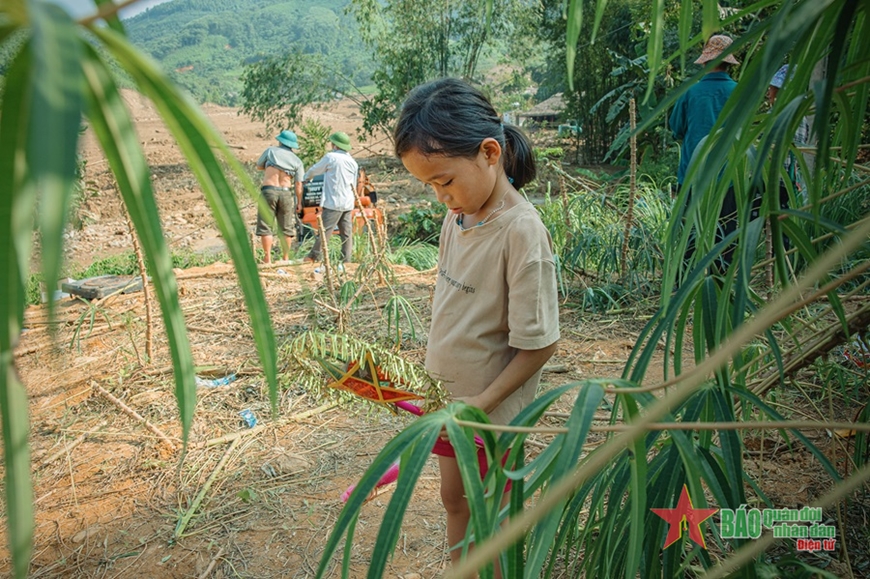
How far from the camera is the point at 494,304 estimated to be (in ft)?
3.91

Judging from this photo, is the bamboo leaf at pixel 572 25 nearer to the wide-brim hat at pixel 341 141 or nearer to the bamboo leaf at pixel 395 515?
the bamboo leaf at pixel 395 515

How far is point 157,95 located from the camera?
0.32 meters

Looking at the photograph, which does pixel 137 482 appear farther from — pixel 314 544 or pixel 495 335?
pixel 495 335

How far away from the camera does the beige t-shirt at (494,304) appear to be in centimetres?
112

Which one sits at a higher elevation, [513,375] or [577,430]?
[577,430]

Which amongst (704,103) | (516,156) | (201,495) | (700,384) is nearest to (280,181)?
(704,103)

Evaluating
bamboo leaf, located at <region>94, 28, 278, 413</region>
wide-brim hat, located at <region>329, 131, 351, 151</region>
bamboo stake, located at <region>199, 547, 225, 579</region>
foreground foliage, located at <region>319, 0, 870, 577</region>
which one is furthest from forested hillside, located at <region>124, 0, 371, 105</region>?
bamboo leaf, located at <region>94, 28, 278, 413</region>

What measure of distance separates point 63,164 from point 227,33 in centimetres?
5281

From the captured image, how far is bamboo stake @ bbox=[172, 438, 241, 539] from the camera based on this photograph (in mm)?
1926

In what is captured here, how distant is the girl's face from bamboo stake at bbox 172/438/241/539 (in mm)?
Result: 1359

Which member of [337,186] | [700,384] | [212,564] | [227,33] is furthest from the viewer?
[227,33]

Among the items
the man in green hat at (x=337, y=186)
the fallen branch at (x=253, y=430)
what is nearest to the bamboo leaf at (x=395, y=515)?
the fallen branch at (x=253, y=430)

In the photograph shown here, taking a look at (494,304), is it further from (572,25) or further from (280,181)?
(280,181)

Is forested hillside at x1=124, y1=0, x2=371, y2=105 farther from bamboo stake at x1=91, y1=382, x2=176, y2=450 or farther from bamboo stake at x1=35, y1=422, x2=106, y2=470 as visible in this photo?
bamboo stake at x1=35, y1=422, x2=106, y2=470
